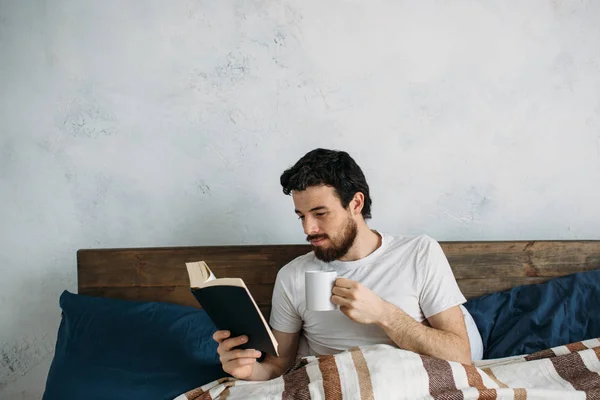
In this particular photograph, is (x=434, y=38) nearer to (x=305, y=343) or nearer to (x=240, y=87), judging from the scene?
(x=240, y=87)

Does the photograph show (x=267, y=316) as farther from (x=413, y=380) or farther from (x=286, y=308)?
(x=413, y=380)

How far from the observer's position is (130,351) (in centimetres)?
158

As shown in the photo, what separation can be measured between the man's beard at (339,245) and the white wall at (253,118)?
36 cm

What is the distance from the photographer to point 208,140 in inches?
77.2

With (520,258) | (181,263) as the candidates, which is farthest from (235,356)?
(520,258)

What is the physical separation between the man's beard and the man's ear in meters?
0.04

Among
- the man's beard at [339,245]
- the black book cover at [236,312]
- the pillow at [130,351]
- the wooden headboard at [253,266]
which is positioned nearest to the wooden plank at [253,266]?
the wooden headboard at [253,266]

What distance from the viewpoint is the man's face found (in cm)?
158

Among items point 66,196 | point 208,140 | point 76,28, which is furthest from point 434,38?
point 66,196

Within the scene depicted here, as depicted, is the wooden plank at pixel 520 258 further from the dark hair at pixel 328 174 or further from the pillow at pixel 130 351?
the pillow at pixel 130 351

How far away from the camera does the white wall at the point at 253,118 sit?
6.39ft

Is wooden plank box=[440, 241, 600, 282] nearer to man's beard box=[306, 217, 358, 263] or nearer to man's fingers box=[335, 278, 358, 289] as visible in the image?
man's beard box=[306, 217, 358, 263]

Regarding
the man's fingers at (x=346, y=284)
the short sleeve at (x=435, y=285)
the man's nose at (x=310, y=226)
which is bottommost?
the short sleeve at (x=435, y=285)

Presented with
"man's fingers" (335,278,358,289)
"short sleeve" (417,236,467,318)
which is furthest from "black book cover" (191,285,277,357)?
"short sleeve" (417,236,467,318)
